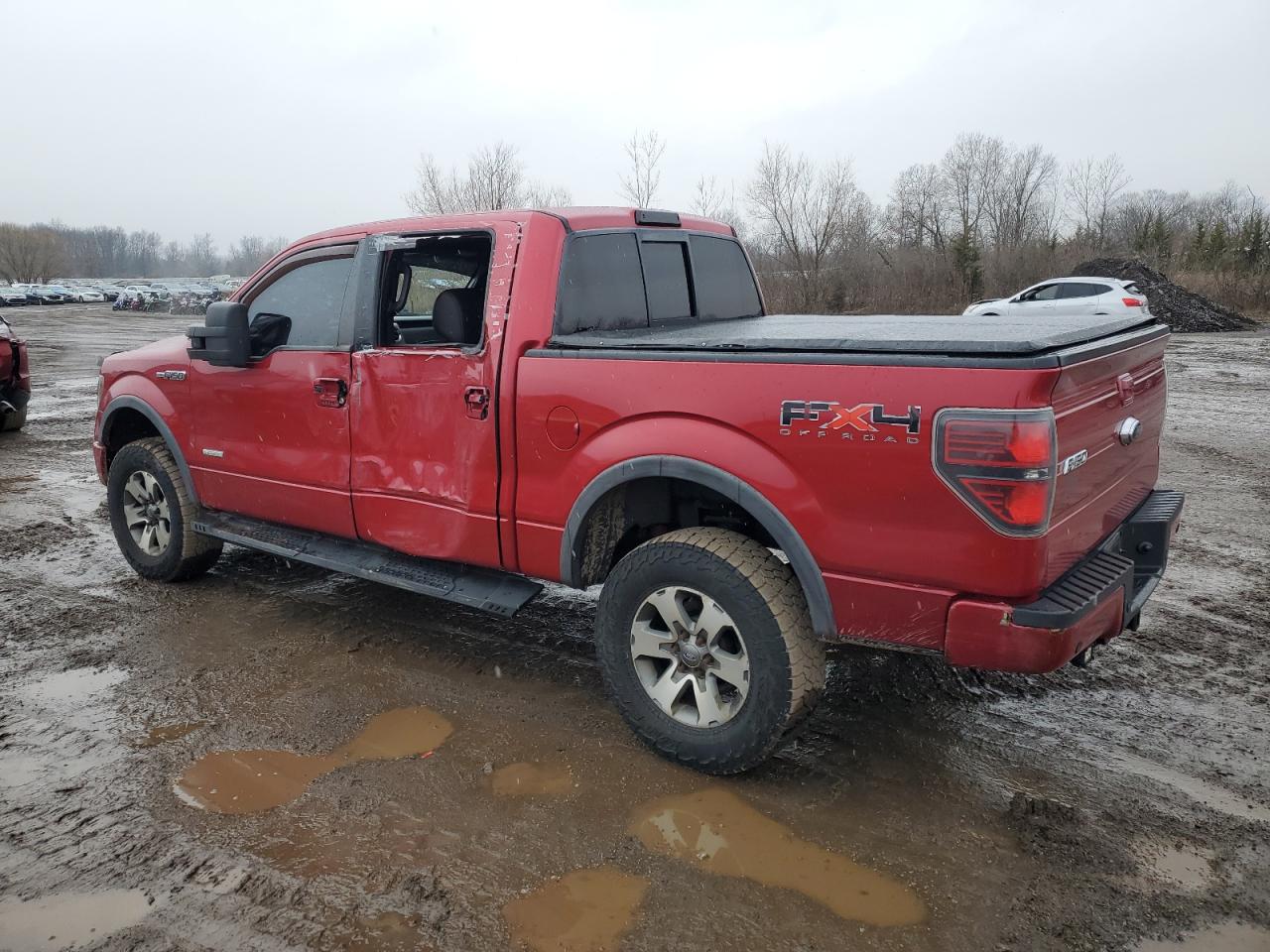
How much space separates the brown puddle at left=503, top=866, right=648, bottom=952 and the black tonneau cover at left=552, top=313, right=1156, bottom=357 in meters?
1.73

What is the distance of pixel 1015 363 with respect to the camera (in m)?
2.52

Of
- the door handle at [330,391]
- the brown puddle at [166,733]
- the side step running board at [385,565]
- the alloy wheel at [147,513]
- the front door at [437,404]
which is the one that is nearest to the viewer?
the brown puddle at [166,733]

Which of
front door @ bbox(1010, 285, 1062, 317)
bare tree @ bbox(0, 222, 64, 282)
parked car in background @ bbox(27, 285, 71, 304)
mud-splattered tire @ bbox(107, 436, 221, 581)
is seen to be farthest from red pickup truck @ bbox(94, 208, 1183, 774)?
→ bare tree @ bbox(0, 222, 64, 282)

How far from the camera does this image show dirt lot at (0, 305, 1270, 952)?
2.53 meters

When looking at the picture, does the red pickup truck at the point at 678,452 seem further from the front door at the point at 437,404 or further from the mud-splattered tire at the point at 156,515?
the mud-splattered tire at the point at 156,515

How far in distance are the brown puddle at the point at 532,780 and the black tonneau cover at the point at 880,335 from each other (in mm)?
1581

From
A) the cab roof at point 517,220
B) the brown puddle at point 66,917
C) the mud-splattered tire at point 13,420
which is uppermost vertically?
the cab roof at point 517,220

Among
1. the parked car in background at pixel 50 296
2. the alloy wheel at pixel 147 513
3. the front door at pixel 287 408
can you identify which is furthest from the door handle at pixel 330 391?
the parked car in background at pixel 50 296

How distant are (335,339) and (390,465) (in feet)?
2.38

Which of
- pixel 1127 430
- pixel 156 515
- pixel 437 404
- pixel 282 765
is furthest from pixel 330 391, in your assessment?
pixel 1127 430

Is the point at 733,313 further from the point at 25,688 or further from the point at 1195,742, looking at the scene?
the point at 25,688

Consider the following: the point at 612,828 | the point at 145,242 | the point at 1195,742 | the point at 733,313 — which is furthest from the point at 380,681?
the point at 145,242

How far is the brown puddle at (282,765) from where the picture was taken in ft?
10.3

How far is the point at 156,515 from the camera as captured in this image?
5.34 meters
